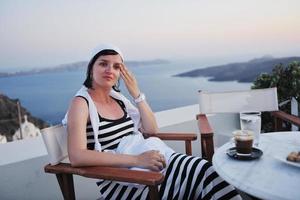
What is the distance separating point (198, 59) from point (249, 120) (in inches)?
151

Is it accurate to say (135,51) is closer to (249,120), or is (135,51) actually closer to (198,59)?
(198,59)

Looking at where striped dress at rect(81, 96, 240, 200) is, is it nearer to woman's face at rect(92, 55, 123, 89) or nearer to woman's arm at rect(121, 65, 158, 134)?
woman's face at rect(92, 55, 123, 89)

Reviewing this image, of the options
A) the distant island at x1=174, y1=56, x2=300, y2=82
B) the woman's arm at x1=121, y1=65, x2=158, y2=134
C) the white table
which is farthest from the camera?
the distant island at x1=174, y1=56, x2=300, y2=82

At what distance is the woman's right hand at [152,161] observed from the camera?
1.46 m

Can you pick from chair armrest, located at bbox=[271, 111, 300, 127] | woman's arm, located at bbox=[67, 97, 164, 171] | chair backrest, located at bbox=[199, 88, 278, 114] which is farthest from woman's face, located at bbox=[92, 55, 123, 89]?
chair armrest, located at bbox=[271, 111, 300, 127]

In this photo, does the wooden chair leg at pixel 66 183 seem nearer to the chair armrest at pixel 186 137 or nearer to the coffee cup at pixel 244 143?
the chair armrest at pixel 186 137

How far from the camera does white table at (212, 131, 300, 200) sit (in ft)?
3.24

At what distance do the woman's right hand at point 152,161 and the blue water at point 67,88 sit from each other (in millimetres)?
2299

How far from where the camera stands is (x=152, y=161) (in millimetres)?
1468

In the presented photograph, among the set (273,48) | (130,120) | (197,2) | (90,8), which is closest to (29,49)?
(90,8)

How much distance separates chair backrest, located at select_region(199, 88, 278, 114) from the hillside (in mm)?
2157

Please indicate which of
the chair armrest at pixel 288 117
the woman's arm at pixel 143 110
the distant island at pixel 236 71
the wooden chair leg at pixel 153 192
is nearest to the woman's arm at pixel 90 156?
the wooden chair leg at pixel 153 192

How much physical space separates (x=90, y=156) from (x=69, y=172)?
122 mm

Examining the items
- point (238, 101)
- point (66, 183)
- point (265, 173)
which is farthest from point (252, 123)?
point (238, 101)
